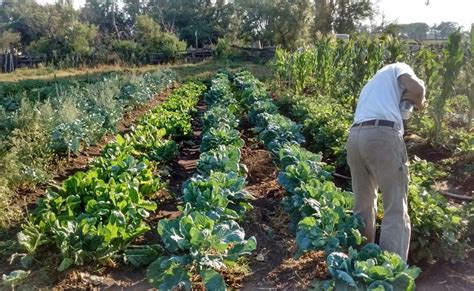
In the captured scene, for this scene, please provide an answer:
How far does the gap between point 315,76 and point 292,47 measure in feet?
54.8

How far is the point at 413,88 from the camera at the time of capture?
125 inches

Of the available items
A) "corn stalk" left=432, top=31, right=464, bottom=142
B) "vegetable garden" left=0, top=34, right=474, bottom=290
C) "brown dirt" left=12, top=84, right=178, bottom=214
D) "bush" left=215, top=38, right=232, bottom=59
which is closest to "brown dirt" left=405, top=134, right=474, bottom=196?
"vegetable garden" left=0, top=34, right=474, bottom=290

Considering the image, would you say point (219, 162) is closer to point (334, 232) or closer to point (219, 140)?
point (219, 140)

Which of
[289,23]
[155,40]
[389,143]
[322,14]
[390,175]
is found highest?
[322,14]

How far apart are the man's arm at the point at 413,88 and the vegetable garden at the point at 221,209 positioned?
1.01 meters

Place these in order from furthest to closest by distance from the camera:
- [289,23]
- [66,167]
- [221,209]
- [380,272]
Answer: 1. [289,23]
2. [66,167]
3. [221,209]
4. [380,272]

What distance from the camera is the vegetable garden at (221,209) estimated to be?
3148mm

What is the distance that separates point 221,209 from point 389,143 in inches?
61.3

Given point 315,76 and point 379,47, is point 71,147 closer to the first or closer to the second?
point 379,47

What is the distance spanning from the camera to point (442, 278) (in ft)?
11.1

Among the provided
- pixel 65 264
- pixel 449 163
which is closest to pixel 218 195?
pixel 65 264

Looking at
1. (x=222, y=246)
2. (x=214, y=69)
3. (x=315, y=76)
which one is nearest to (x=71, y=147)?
(x=222, y=246)

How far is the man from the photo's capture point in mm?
3139

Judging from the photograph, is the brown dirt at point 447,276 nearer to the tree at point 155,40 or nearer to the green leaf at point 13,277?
the green leaf at point 13,277
